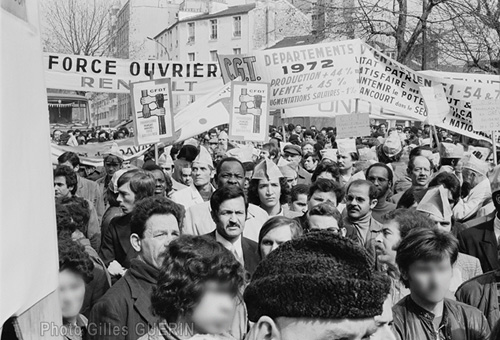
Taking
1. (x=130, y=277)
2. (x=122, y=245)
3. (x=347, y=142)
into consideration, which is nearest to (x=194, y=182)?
(x=122, y=245)

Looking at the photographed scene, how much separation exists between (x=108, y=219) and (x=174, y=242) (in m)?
3.67

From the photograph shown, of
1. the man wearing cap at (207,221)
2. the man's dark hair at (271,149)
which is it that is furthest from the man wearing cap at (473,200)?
the man's dark hair at (271,149)

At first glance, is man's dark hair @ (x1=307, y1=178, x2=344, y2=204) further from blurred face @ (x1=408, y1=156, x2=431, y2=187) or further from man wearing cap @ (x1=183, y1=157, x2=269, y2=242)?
blurred face @ (x1=408, y1=156, x2=431, y2=187)

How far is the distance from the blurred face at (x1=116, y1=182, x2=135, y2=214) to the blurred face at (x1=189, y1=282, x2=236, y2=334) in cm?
353

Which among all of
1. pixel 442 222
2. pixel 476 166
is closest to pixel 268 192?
pixel 442 222

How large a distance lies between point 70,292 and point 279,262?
2.17 m

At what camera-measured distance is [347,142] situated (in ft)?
35.6

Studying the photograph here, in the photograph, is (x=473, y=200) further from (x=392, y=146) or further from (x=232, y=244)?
(x=392, y=146)

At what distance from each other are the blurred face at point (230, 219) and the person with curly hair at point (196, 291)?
6.87ft

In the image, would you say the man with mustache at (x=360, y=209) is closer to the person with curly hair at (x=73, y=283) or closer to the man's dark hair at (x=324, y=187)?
the man's dark hair at (x=324, y=187)

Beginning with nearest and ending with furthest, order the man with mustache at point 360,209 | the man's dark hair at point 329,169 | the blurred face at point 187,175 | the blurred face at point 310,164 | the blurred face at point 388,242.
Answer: the blurred face at point 388,242 → the man with mustache at point 360,209 → the man's dark hair at point 329,169 → the blurred face at point 187,175 → the blurred face at point 310,164

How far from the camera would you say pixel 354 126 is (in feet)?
38.7

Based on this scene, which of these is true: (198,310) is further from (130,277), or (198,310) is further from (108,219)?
(108,219)

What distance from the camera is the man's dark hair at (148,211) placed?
14.4ft
